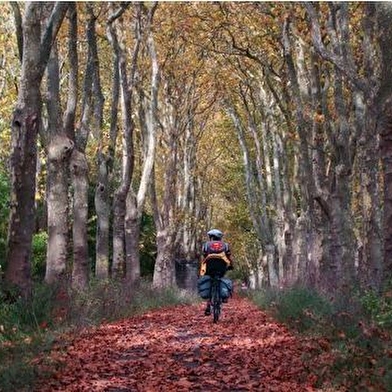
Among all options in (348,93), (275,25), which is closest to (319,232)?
(348,93)

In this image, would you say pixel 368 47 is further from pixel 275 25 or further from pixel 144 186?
pixel 144 186

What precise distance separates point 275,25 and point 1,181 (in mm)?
10798

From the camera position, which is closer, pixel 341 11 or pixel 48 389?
pixel 48 389

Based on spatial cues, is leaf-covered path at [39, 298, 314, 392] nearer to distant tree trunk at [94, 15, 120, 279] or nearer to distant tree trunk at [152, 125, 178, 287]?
distant tree trunk at [94, 15, 120, 279]

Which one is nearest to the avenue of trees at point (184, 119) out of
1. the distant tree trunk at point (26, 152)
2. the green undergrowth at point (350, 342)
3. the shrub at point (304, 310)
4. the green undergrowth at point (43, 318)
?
the distant tree trunk at point (26, 152)

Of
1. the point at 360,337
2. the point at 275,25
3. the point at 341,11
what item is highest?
the point at 275,25

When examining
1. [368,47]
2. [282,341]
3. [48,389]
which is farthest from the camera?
[368,47]

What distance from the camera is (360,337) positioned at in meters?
6.55

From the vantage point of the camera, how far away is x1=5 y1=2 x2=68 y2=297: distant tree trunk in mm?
9367

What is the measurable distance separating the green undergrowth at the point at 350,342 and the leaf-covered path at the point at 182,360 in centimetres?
23

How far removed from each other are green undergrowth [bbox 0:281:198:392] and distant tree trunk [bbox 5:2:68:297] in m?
0.44

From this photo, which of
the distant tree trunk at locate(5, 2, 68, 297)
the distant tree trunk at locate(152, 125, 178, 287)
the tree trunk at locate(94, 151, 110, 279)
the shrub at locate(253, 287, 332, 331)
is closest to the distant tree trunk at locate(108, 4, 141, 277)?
the tree trunk at locate(94, 151, 110, 279)

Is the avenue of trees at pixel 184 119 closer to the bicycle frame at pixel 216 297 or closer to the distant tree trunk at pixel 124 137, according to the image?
the distant tree trunk at pixel 124 137

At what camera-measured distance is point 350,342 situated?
6551 millimetres
